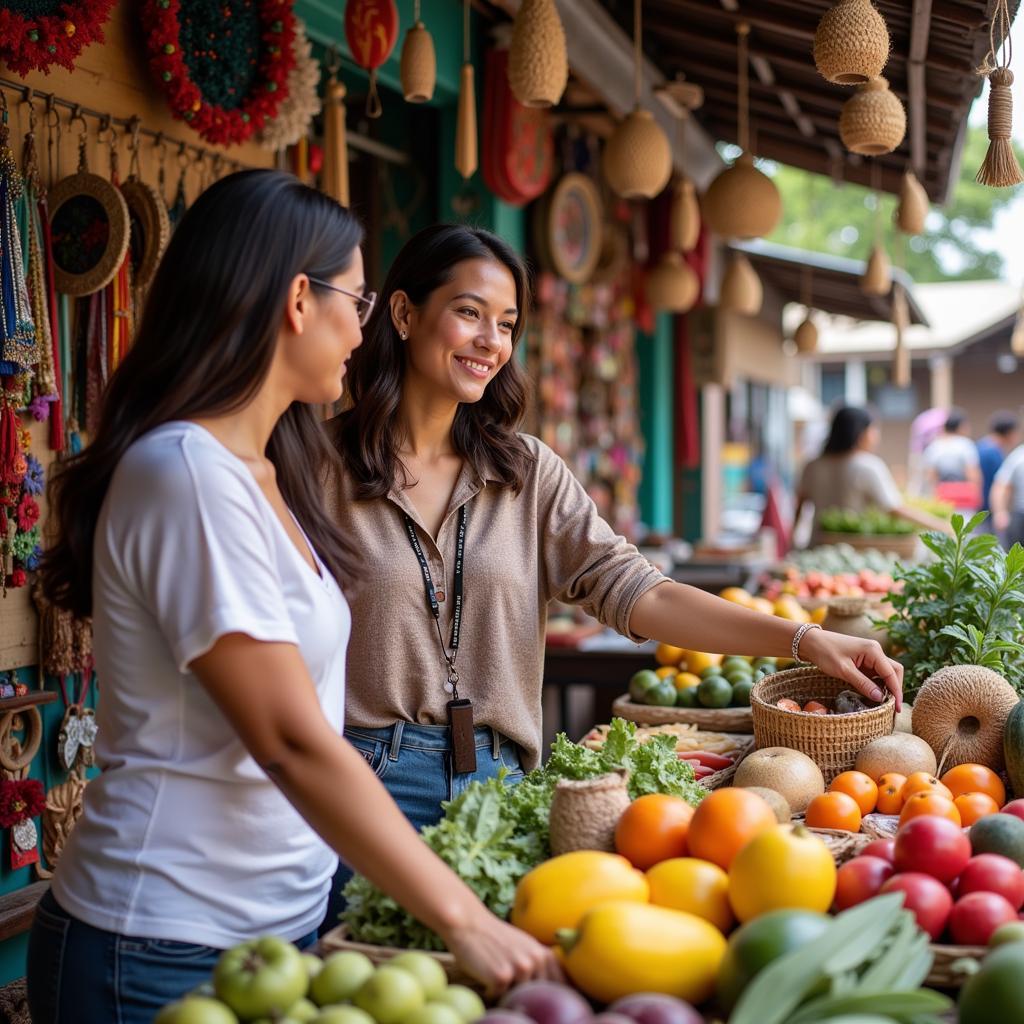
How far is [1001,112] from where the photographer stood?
2545 millimetres

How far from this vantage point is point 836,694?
102 inches

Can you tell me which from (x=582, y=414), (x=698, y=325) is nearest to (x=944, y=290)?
(x=698, y=325)

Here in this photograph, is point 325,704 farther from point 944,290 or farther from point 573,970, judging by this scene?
point 944,290

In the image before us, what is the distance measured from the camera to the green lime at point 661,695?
10.5 ft

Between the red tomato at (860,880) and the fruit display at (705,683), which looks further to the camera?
the fruit display at (705,683)

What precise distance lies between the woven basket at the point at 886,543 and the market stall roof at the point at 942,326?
10.4m

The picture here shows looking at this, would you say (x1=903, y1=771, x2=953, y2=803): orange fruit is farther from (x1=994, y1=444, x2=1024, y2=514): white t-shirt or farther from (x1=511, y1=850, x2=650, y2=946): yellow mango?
(x1=994, y1=444, x2=1024, y2=514): white t-shirt

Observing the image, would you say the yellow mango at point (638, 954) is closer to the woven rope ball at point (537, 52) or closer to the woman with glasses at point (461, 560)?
the woman with glasses at point (461, 560)

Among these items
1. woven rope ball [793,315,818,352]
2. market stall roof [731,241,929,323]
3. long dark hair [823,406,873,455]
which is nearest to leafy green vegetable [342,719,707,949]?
long dark hair [823,406,873,455]

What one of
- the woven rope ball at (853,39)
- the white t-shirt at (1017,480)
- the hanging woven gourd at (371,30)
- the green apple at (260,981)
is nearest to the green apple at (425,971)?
the green apple at (260,981)

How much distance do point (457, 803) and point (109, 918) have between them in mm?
491

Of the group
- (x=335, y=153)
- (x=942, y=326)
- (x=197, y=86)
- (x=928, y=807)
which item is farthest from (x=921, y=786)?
(x=942, y=326)

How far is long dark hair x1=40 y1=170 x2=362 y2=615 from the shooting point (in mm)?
1506

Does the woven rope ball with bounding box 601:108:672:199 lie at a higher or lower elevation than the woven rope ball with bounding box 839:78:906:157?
higher
